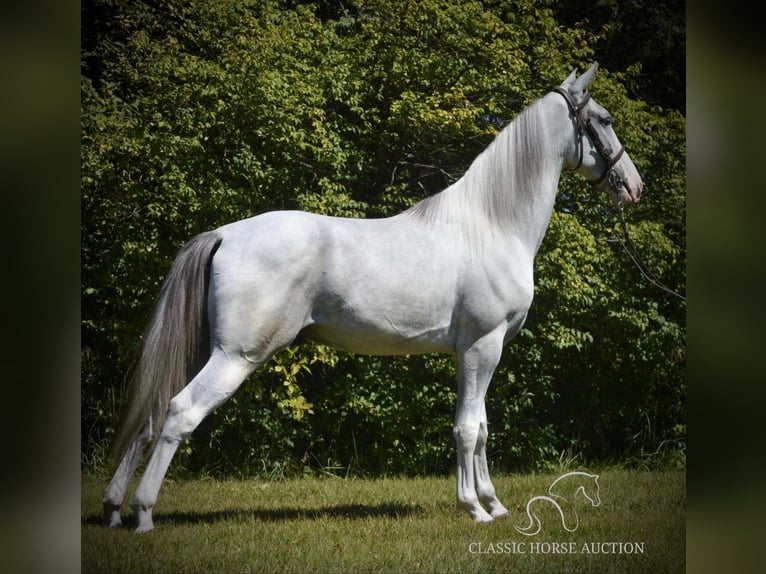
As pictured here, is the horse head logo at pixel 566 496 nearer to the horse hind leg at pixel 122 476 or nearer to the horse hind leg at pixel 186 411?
the horse hind leg at pixel 186 411

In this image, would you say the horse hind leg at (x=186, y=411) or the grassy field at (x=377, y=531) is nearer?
the horse hind leg at (x=186, y=411)

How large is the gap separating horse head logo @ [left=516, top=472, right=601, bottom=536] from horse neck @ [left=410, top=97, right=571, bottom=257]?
1449 millimetres

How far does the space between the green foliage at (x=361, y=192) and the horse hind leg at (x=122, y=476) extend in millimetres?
975

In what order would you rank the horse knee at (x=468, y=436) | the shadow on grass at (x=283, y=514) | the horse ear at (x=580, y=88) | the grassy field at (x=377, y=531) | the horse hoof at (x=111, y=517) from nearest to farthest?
the grassy field at (x=377, y=531) < the horse hoof at (x=111, y=517) < the horse knee at (x=468, y=436) < the shadow on grass at (x=283, y=514) < the horse ear at (x=580, y=88)

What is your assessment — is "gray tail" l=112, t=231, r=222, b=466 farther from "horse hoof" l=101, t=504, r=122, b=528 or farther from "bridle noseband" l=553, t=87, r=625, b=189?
"bridle noseband" l=553, t=87, r=625, b=189

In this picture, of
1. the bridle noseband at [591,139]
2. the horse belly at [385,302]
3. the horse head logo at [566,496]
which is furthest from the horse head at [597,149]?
the horse head logo at [566,496]

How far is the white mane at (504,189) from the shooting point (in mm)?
3928

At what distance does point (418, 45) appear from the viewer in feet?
16.1

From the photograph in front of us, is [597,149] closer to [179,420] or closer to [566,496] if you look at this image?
[566,496]

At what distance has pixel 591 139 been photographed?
4168 millimetres

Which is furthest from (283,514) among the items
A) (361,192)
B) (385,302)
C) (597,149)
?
(597,149)

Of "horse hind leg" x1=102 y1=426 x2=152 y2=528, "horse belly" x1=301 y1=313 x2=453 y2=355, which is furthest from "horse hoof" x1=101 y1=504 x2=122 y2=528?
"horse belly" x1=301 y1=313 x2=453 y2=355

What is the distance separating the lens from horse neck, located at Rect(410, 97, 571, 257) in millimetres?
3928
